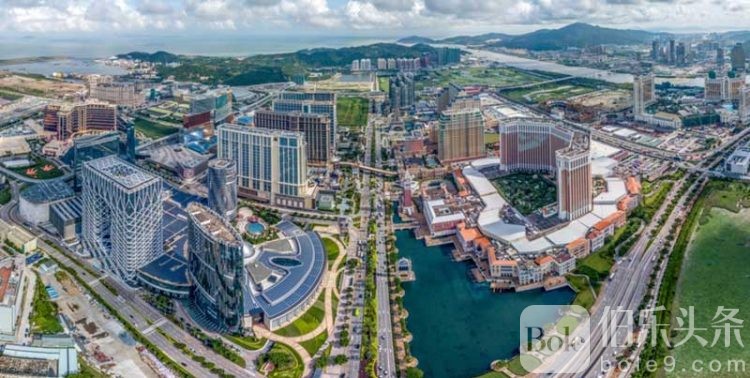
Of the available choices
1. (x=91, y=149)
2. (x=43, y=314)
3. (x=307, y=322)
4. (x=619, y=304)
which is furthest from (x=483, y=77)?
(x=43, y=314)

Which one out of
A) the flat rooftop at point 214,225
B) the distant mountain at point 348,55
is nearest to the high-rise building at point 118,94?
the flat rooftop at point 214,225

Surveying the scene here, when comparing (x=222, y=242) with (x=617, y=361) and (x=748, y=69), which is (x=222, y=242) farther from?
(x=748, y=69)

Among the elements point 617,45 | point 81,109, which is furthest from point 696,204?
point 617,45

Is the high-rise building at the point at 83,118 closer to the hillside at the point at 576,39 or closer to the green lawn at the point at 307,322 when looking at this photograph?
the green lawn at the point at 307,322

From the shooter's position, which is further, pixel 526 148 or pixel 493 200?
pixel 526 148

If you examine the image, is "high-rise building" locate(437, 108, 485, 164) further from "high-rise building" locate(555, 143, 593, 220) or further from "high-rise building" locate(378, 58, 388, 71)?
"high-rise building" locate(378, 58, 388, 71)

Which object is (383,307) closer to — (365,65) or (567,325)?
(567,325)

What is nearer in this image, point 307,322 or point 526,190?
point 307,322

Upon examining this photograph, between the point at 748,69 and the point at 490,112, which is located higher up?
the point at 748,69
